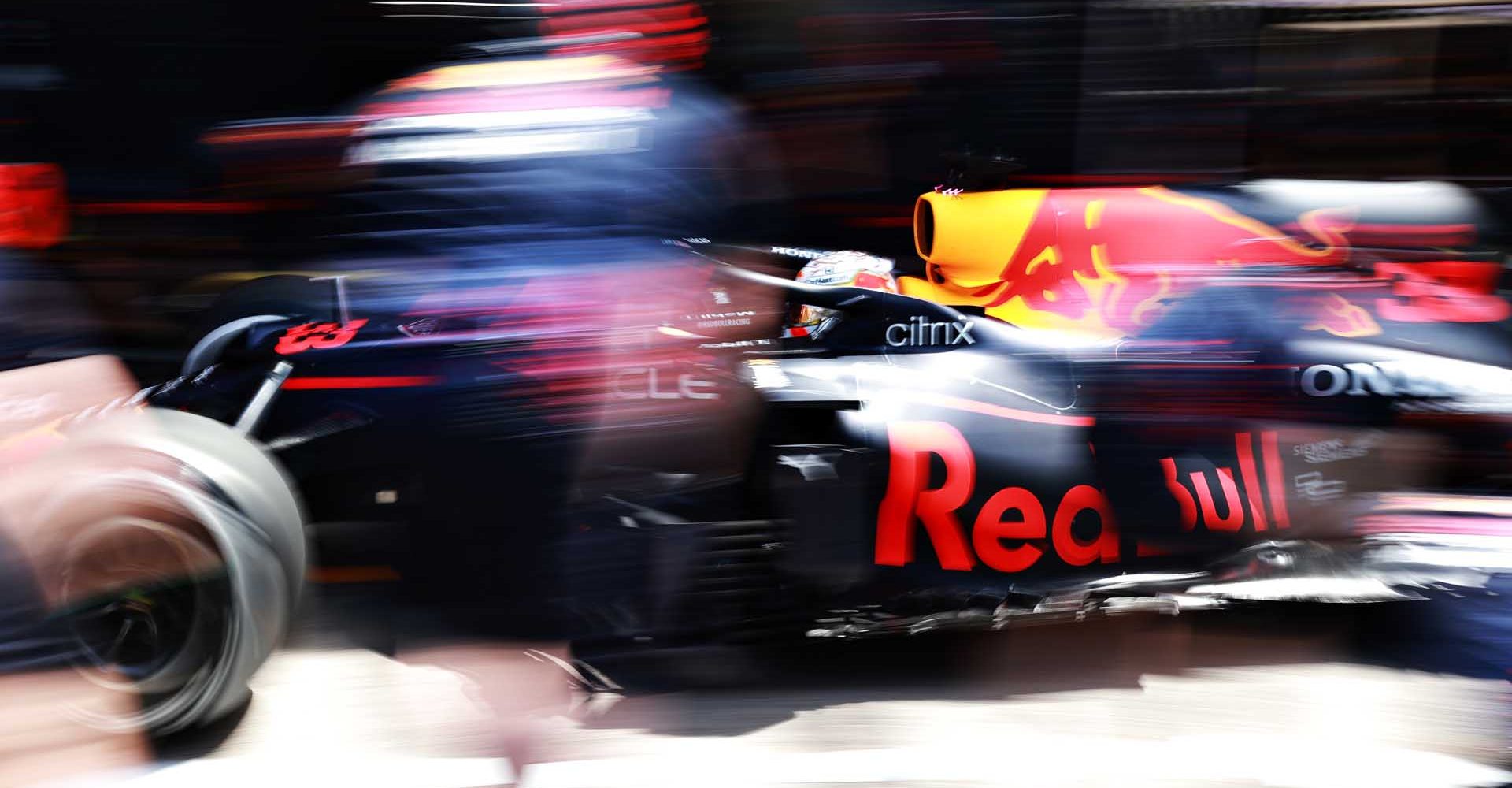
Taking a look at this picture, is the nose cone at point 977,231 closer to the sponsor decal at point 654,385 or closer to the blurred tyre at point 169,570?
the sponsor decal at point 654,385

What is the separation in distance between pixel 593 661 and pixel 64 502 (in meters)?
0.95

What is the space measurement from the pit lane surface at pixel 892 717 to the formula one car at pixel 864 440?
17 cm

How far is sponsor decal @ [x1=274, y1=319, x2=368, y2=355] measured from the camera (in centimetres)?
236

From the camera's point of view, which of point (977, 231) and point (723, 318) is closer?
point (723, 318)

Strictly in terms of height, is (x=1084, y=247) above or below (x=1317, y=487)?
above

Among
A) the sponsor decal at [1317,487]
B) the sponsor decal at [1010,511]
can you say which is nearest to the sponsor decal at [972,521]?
the sponsor decal at [1010,511]

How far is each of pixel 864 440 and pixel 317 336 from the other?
1145mm

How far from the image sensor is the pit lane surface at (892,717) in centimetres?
199

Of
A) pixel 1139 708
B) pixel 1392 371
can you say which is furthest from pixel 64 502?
pixel 1392 371

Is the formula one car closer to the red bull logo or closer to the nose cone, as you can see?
the red bull logo

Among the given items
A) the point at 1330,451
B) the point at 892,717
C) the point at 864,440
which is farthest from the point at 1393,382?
the point at 892,717

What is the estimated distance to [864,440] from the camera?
2217mm

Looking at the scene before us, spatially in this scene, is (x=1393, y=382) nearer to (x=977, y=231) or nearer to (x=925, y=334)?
(x=925, y=334)

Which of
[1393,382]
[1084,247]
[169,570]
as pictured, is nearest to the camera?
[169,570]
